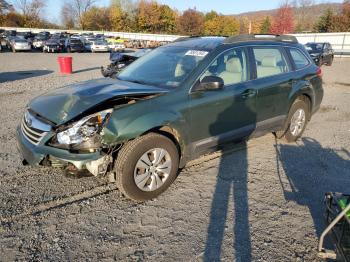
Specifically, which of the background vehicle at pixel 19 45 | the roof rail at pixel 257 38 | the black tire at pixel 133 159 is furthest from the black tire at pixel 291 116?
the background vehicle at pixel 19 45

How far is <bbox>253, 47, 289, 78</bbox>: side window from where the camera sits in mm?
4980

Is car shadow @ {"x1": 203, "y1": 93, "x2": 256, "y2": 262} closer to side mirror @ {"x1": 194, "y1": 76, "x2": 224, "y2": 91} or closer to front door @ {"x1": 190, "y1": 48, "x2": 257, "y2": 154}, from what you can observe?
front door @ {"x1": 190, "y1": 48, "x2": 257, "y2": 154}

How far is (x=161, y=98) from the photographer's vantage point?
3.86m

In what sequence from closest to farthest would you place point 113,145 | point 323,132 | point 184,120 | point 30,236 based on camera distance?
1. point 30,236
2. point 113,145
3. point 184,120
4. point 323,132

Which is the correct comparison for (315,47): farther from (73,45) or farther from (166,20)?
(166,20)

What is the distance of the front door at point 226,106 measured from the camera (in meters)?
4.18

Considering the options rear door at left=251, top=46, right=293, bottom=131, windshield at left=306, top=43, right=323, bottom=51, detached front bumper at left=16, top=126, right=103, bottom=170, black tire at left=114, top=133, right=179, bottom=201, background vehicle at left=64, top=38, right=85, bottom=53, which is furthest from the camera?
background vehicle at left=64, top=38, right=85, bottom=53

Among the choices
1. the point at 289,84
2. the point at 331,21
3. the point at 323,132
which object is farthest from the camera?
the point at 331,21

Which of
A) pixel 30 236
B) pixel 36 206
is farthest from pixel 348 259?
pixel 36 206

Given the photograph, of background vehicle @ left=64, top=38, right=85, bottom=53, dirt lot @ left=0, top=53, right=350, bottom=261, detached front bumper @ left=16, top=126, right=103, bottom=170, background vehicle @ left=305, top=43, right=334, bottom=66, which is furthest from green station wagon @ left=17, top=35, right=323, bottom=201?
background vehicle @ left=64, top=38, right=85, bottom=53

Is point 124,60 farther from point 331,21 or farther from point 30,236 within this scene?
point 331,21

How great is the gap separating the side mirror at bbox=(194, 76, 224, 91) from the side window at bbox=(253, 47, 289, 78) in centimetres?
109

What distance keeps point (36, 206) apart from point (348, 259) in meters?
3.11

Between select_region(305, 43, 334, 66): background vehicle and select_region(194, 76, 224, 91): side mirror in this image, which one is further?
select_region(305, 43, 334, 66): background vehicle
